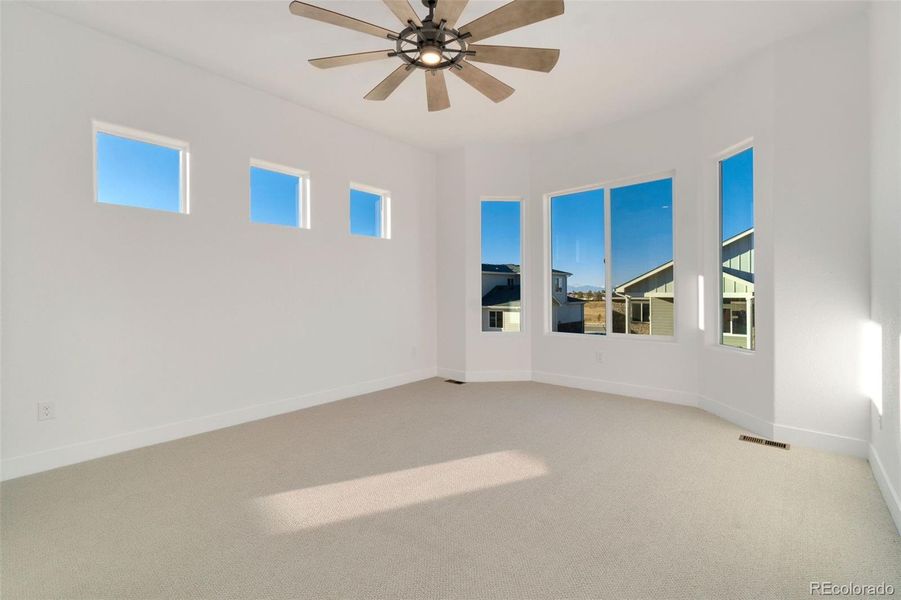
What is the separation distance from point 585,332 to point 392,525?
3751 millimetres

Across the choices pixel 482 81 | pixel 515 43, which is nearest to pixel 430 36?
pixel 482 81

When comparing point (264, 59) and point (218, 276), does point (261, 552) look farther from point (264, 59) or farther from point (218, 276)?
point (264, 59)

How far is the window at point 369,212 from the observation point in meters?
5.08

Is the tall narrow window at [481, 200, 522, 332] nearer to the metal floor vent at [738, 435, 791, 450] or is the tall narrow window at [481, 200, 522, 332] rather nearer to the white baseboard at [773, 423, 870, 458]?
the metal floor vent at [738, 435, 791, 450]

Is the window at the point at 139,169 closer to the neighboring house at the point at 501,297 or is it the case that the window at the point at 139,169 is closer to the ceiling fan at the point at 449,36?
the ceiling fan at the point at 449,36

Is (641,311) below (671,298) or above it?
below

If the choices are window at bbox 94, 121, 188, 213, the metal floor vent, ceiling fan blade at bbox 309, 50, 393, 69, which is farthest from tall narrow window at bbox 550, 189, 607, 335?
window at bbox 94, 121, 188, 213

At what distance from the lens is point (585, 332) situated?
17.5 feet

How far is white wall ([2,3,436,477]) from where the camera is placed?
2840 millimetres

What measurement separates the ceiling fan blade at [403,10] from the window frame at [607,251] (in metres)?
3.40

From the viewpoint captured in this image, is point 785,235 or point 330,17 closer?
point 330,17

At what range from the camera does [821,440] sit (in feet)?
10.4

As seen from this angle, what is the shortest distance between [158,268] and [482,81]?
2.78m

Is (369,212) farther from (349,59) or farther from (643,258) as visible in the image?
(643,258)
